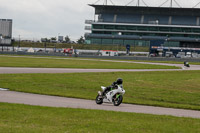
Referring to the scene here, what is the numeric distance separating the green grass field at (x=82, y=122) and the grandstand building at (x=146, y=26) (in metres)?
117

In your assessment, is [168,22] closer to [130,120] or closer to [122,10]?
[122,10]

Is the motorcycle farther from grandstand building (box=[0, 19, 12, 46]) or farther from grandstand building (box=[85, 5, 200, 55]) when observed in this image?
grandstand building (box=[0, 19, 12, 46])

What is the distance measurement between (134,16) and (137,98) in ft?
397

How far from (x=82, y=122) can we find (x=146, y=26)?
4950 inches

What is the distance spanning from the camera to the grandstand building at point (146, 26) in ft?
431

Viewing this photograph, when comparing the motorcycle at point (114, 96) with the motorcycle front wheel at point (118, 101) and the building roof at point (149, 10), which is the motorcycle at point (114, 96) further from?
the building roof at point (149, 10)

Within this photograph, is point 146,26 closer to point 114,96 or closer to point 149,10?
point 149,10

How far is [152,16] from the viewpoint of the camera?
13725cm

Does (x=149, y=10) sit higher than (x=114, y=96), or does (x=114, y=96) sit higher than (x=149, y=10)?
(x=149, y=10)

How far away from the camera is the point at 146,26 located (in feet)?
442

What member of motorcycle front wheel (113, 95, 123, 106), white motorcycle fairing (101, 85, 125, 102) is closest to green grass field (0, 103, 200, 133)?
white motorcycle fairing (101, 85, 125, 102)

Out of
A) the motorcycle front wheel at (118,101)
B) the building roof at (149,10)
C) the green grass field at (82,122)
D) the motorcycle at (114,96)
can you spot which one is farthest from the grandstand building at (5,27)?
the green grass field at (82,122)

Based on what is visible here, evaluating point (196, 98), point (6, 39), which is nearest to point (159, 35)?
point (6, 39)

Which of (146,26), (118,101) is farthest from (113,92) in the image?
(146,26)
